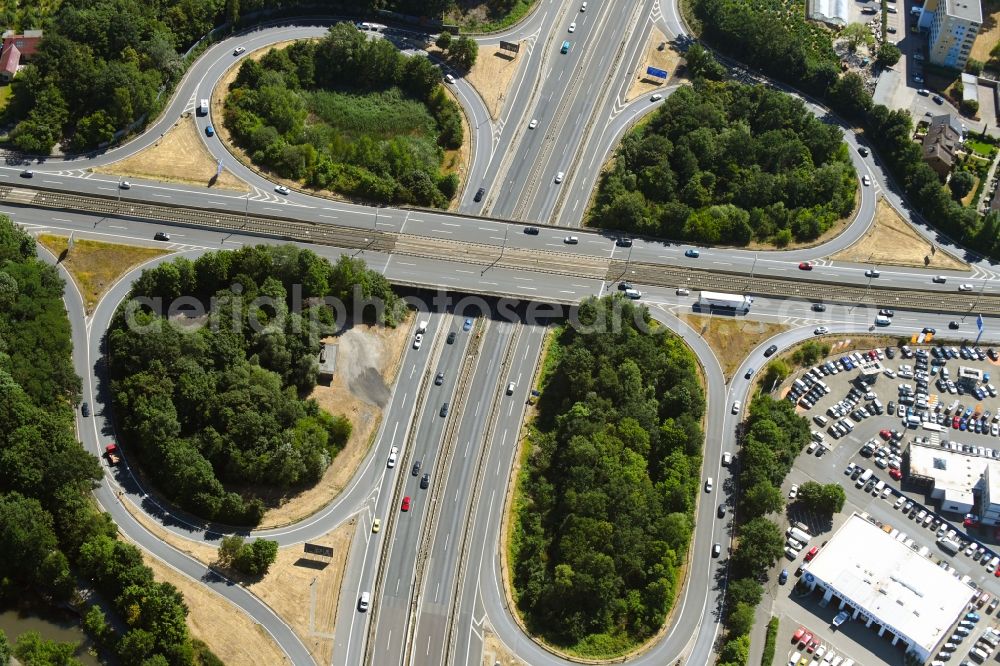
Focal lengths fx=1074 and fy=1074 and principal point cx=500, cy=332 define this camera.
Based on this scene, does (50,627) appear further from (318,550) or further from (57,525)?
(318,550)

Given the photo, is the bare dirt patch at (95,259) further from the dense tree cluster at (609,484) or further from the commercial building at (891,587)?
the commercial building at (891,587)

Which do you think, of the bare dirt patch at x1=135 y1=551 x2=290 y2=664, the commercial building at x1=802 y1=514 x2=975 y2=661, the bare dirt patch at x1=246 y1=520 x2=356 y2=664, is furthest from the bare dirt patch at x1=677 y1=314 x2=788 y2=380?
the bare dirt patch at x1=135 y1=551 x2=290 y2=664

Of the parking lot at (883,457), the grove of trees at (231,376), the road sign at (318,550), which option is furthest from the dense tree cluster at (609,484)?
the grove of trees at (231,376)

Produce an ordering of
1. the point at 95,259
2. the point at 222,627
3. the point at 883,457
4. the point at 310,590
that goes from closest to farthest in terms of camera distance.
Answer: the point at 222,627
the point at 310,590
the point at 883,457
the point at 95,259

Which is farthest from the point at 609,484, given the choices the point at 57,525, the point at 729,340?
the point at 57,525

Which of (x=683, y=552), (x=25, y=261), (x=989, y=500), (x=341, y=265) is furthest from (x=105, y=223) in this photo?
(x=989, y=500)
